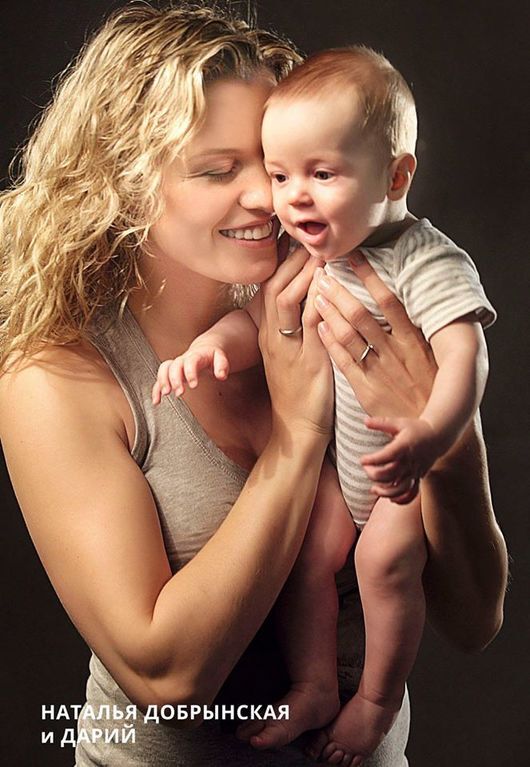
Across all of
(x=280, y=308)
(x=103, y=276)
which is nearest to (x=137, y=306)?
(x=103, y=276)

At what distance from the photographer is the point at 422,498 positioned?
127cm

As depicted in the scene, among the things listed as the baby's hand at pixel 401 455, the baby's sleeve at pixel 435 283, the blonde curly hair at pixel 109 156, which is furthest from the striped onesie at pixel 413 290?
the blonde curly hair at pixel 109 156

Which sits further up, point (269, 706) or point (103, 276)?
point (103, 276)

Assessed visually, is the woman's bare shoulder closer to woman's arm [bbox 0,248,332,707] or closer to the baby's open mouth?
woman's arm [bbox 0,248,332,707]

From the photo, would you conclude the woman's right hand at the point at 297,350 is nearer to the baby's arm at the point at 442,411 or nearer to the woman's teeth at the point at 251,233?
the woman's teeth at the point at 251,233

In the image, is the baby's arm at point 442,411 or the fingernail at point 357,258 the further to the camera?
the fingernail at point 357,258

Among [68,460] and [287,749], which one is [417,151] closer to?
[68,460]

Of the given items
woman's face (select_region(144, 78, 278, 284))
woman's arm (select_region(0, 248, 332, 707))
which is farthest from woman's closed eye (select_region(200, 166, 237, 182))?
woman's arm (select_region(0, 248, 332, 707))

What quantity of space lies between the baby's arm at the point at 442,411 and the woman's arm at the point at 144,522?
170mm

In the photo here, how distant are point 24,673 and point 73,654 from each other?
2.9 inches

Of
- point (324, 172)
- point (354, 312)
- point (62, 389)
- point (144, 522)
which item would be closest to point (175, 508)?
point (144, 522)

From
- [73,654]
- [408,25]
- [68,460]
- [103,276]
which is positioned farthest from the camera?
[73,654]

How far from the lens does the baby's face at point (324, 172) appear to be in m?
1.16

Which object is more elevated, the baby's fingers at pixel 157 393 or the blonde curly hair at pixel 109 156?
the blonde curly hair at pixel 109 156
